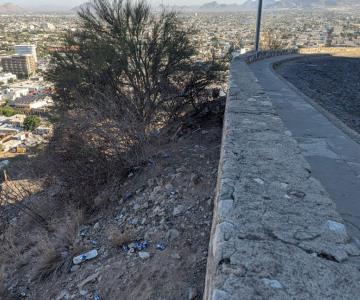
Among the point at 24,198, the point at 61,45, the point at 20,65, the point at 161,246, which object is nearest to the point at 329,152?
the point at 161,246

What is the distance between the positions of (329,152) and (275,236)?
2772 millimetres

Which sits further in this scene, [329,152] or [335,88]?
[335,88]

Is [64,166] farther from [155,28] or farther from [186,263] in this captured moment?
[155,28]

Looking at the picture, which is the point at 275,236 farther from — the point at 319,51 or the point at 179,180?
the point at 319,51

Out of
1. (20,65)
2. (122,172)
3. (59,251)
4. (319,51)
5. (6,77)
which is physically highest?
(319,51)

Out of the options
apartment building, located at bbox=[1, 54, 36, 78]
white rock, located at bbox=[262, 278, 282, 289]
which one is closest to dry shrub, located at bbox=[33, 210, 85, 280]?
white rock, located at bbox=[262, 278, 282, 289]

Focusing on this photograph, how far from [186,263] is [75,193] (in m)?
3.21

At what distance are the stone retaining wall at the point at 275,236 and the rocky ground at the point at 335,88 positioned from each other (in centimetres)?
375

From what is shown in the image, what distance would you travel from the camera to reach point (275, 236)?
5.46ft

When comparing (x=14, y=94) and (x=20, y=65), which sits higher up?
(x=20, y=65)

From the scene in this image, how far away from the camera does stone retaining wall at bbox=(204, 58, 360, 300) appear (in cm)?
136

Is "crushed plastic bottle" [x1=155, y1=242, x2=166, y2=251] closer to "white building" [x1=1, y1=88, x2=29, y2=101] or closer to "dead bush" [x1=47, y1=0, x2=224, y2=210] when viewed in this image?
"dead bush" [x1=47, y1=0, x2=224, y2=210]

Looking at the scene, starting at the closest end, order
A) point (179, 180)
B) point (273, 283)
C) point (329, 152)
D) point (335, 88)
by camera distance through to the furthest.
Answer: point (273, 283)
point (329, 152)
point (179, 180)
point (335, 88)

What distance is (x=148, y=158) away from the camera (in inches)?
233
